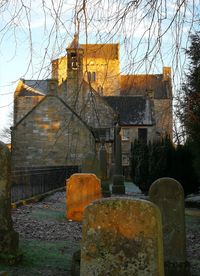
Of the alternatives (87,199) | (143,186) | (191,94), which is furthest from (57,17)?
(143,186)

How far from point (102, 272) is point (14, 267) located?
3.94 meters

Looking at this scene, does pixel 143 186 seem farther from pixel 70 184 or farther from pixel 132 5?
pixel 132 5

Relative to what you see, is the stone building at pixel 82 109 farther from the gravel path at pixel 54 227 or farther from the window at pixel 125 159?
the gravel path at pixel 54 227

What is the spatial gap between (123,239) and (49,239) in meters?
6.80

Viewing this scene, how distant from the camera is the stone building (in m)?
5.00

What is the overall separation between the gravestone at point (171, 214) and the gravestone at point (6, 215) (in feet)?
7.03

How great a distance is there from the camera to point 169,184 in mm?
7371

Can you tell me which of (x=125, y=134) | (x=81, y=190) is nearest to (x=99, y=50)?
(x=81, y=190)

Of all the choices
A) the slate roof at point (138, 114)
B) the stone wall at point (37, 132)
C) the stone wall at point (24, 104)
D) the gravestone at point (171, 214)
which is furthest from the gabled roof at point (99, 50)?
the slate roof at point (138, 114)

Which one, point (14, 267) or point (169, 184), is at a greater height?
point (169, 184)

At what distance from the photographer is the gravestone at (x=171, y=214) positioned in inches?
287

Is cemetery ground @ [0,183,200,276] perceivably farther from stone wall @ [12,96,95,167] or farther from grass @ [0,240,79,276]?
stone wall @ [12,96,95,167]

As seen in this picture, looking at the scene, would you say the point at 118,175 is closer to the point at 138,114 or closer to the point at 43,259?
the point at 43,259

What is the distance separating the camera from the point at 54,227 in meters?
11.8
